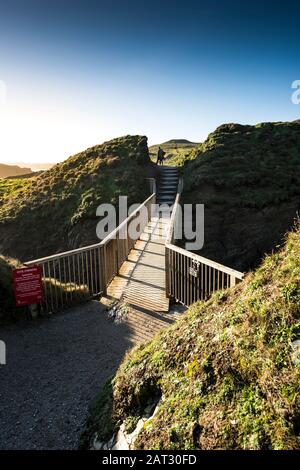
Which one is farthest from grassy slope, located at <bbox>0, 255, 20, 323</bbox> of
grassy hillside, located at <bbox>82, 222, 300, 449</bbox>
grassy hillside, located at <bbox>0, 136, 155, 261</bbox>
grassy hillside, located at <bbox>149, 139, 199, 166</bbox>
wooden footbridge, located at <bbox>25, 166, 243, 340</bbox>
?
grassy hillside, located at <bbox>149, 139, 199, 166</bbox>

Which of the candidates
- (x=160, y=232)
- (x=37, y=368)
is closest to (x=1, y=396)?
(x=37, y=368)

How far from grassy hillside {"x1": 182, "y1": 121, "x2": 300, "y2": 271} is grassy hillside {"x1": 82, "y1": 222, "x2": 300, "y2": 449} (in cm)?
1375

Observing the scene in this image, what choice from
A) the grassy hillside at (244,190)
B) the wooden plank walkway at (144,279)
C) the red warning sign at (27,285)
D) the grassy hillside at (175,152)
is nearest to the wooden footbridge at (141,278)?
the wooden plank walkway at (144,279)

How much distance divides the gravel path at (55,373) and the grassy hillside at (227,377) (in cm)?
50

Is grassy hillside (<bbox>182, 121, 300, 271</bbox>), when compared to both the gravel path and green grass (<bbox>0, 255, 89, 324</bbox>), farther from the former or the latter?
the gravel path

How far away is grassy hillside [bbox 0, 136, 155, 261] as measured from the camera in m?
21.5

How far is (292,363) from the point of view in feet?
10.1

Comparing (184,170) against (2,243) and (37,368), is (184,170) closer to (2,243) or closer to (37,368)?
A: (2,243)

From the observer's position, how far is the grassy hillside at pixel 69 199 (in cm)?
2145

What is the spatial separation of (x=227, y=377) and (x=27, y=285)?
5.59 m

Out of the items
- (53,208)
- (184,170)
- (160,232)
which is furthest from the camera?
(184,170)

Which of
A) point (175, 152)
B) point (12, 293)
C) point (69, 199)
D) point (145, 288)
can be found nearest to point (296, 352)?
point (145, 288)

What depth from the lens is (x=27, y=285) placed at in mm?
7602
